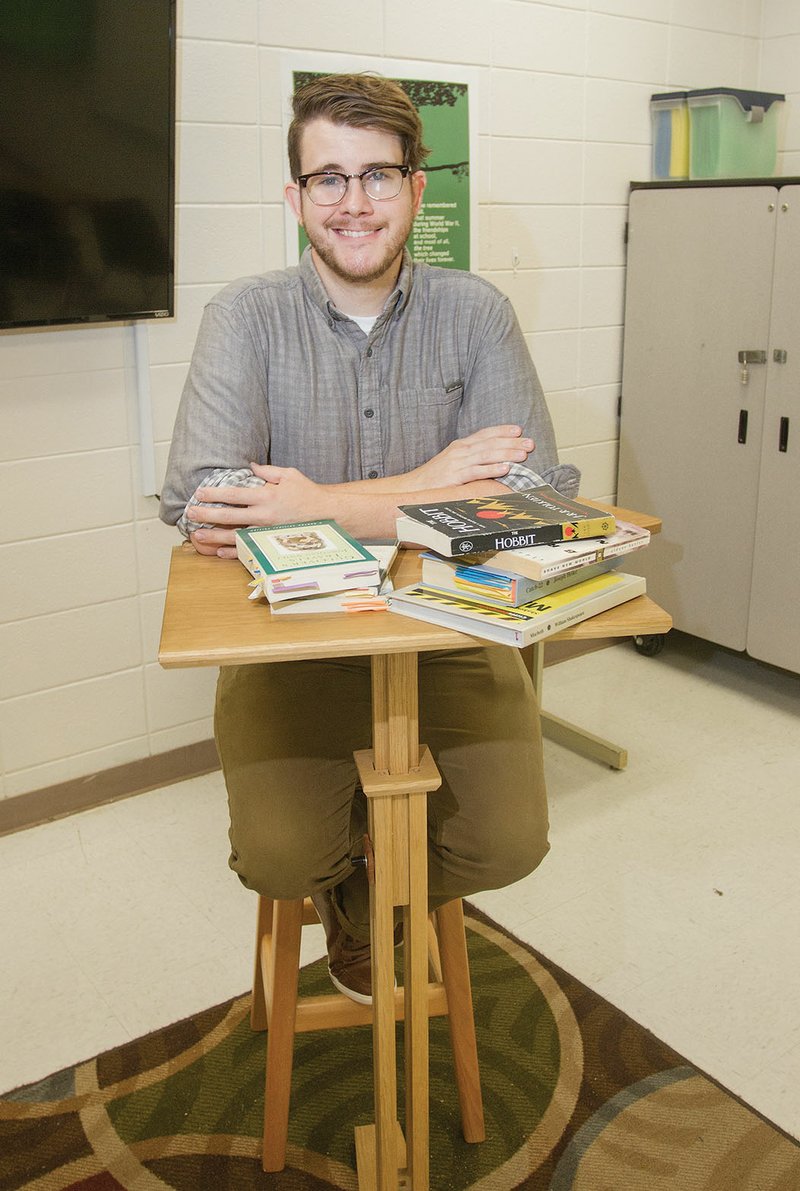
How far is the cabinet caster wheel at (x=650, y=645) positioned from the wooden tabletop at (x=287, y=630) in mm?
2400

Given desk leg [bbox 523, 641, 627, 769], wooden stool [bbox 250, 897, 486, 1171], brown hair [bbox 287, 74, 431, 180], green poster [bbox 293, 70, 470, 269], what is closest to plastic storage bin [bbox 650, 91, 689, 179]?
green poster [bbox 293, 70, 470, 269]

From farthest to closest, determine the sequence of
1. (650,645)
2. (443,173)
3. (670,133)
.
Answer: (650,645)
(670,133)
(443,173)

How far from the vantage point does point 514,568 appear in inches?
48.9

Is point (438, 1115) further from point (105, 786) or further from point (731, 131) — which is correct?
point (731, 131)

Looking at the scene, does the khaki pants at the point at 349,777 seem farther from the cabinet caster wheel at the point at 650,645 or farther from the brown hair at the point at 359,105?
the cabinet caster wheel at the point at 650,645

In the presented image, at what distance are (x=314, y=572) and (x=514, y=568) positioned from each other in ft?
0.74

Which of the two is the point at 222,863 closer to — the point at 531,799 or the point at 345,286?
the point at 531,799

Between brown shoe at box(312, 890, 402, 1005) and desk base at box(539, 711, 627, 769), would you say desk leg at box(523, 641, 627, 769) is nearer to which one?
desk base at box(539, 711, 627, 769)

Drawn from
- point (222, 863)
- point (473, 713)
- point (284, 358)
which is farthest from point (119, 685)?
point (473, 713)

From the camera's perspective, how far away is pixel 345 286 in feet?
6.43

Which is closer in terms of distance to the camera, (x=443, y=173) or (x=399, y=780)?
(x=399, y=780)

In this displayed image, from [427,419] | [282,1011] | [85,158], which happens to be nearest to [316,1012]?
[282,1011]

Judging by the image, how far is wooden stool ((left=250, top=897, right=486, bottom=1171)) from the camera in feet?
5.40

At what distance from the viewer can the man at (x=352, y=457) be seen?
5.36 ft
